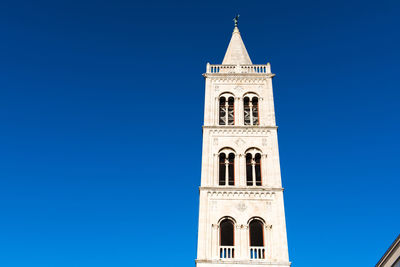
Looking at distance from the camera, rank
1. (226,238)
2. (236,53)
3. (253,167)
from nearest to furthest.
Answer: (226,238)
(253,167)
(236,53)

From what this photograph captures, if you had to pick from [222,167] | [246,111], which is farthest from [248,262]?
[246,111]

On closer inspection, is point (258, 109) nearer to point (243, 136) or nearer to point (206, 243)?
point (243, 136)

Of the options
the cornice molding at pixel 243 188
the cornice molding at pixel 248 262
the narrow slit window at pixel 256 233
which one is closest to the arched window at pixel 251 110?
the cornice molding at pixel 243 188

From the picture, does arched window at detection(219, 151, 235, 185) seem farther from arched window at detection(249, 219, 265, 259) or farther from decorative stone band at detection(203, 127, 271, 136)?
arched window at detection(249, 219, 265, 259)

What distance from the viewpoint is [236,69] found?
39.6 metres

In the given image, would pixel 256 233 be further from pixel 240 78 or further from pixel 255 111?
pixel 240 78

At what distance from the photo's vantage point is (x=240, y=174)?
107ft

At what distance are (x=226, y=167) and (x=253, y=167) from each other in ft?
6.71

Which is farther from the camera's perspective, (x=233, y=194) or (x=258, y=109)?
(x=258, y=109)

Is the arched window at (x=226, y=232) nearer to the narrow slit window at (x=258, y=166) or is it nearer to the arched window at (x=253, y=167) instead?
the arched window at (x=253, y=167)

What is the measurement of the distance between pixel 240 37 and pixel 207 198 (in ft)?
70.3

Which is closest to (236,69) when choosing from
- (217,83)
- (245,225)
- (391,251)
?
(217,83)

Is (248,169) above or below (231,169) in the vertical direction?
above

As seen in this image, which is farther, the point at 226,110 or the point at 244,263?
the point at 226,110
